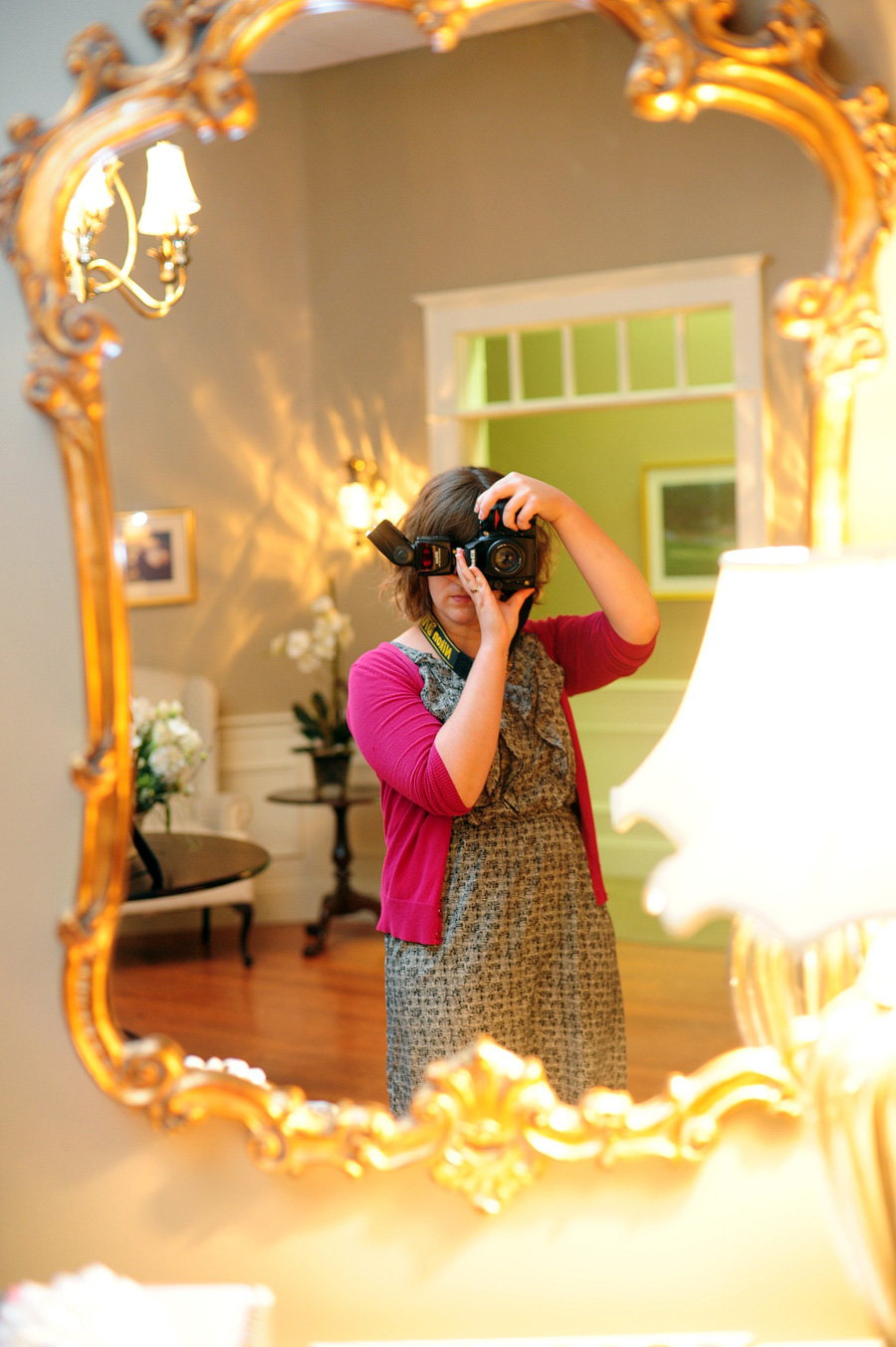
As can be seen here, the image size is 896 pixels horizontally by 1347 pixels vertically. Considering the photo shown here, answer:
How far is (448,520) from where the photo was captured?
111 centimetres

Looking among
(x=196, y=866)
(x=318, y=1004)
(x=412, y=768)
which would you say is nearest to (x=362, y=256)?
(x=412, y=768)

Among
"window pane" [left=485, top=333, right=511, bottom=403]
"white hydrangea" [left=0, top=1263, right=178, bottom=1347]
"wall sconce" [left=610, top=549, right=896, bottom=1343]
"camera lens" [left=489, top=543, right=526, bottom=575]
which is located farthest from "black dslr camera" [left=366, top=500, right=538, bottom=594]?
"white hydrangea" [left=0, top=1263, right=178, bottom=1347]

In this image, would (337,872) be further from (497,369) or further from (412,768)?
(497,369)

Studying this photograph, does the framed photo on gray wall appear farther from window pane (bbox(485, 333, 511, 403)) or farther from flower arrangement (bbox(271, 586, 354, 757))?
window pane (bbox(485, 333, 511, 403))

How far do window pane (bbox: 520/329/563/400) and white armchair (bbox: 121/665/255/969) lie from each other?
0.43m

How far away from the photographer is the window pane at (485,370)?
1072 millimetres

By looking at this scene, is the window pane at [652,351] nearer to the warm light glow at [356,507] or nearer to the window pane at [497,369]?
the window pane at [497,369]

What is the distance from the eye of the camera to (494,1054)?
3.59 ft

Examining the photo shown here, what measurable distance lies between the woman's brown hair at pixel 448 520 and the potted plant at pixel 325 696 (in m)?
0.06

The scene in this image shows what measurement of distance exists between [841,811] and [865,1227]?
364 mm

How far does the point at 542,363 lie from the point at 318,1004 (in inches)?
26.0

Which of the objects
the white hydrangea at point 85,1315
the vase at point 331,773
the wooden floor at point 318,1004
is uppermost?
the vase at point 331,773

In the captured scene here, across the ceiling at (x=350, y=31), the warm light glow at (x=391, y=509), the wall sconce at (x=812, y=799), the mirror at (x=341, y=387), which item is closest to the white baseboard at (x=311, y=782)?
the mirror at (x=341, y=387)

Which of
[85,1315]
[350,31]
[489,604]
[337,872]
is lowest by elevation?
[85,1315]
